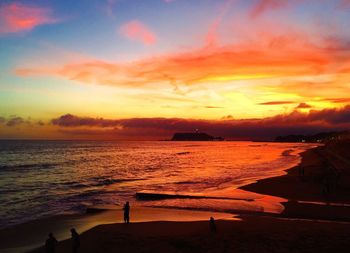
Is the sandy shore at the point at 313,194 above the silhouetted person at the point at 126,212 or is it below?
below

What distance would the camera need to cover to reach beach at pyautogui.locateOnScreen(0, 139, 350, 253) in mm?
→ 17969

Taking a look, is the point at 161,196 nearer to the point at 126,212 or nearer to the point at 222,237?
the point at 126,212

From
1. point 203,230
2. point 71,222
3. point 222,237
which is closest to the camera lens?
point 222,237

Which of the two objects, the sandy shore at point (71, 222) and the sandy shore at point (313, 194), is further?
the sandy shore at point (313, 194)

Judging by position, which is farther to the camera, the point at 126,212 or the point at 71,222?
the point at 71,222

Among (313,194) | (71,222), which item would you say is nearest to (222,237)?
(71,222)

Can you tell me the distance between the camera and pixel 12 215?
2939cm

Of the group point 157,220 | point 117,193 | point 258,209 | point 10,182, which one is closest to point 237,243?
point 157,220

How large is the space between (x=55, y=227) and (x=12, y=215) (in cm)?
738

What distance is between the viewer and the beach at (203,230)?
17969mm

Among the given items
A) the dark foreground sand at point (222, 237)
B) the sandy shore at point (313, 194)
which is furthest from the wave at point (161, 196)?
the dark foreground sand at point (222, 237)

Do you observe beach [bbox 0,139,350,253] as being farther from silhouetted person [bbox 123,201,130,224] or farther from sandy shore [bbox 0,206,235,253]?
silhouetted person [bbox 123,201,130,224]

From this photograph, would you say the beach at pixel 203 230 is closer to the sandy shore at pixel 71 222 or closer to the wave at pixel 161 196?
the sandy shore at pixel 71 222

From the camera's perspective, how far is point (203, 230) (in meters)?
21.5
